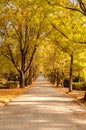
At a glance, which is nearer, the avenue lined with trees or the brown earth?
the avenue lined with trees

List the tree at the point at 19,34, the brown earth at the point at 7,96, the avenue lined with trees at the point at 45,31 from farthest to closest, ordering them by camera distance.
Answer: the tree at the point at 19,34 < the brown earth at the point at 7,96 < the avenue lined with trees at the point at 45,31

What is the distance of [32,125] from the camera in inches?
491

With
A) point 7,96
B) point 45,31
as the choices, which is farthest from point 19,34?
point 7,96

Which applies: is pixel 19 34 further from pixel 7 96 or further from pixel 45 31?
pixel 7 96

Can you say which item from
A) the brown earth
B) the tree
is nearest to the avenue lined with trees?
the tree

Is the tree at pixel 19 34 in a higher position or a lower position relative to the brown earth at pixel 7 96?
higher

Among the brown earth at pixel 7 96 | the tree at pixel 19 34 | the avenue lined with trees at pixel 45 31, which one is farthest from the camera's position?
the tree at pixel 19 34

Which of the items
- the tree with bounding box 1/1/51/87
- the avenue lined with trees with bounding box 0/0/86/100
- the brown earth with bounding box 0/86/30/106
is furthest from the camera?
the tree with bounding box 1/1/51/87

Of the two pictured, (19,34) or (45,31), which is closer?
(45,31)

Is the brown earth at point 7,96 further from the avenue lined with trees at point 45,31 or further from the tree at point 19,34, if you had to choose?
the tree at point 19,34

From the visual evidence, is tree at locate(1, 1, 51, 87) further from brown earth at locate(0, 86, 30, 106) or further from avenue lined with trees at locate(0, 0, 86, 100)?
brown earth at locate(0, 86, 30, 106)

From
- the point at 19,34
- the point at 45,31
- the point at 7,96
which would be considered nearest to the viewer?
the point at 7,96

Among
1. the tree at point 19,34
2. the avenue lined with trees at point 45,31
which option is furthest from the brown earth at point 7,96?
the tree at point 19,34

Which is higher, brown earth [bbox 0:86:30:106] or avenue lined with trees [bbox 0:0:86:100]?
avenue lined with trees [bbox 0:0:86:100]
